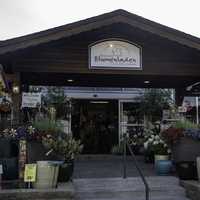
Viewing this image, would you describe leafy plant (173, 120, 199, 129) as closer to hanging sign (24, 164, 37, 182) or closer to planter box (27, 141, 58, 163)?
planter box (27, 141, 58, 163)

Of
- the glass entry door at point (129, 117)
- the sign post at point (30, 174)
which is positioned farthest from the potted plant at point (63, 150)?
the glass entry door at point (129, 117)

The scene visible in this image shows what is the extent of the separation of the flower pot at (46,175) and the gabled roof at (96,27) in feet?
9.98

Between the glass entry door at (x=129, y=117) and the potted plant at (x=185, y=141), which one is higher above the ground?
the glass entry door at (x=129, y=117)

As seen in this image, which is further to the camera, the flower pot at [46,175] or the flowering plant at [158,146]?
the flowering plant at [158,146]

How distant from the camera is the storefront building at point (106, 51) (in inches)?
408

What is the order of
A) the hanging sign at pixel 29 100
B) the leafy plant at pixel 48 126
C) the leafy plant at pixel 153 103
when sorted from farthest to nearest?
the leafy plant at pixel 153 103 < the hanging sign at pixel 29 100 < the leafy plant at pixel 48 126

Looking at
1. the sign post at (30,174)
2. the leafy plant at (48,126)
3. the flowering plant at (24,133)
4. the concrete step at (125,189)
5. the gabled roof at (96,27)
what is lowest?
the concrete step at (125,189)

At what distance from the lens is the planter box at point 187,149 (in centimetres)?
985

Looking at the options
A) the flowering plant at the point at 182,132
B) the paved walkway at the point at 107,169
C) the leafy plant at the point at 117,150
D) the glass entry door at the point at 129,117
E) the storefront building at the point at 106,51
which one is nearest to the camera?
the flowering plant at the point at 182,132

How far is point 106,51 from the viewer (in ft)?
36.2

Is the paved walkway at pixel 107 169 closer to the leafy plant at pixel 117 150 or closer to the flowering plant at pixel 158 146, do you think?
the flowering plant at pixel 158 146

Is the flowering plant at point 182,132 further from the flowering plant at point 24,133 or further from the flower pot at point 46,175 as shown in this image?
the flowering plant at point 24,133

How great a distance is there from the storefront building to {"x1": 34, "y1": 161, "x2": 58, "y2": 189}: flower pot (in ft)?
7.92

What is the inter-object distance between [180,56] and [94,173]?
12.9 ft
